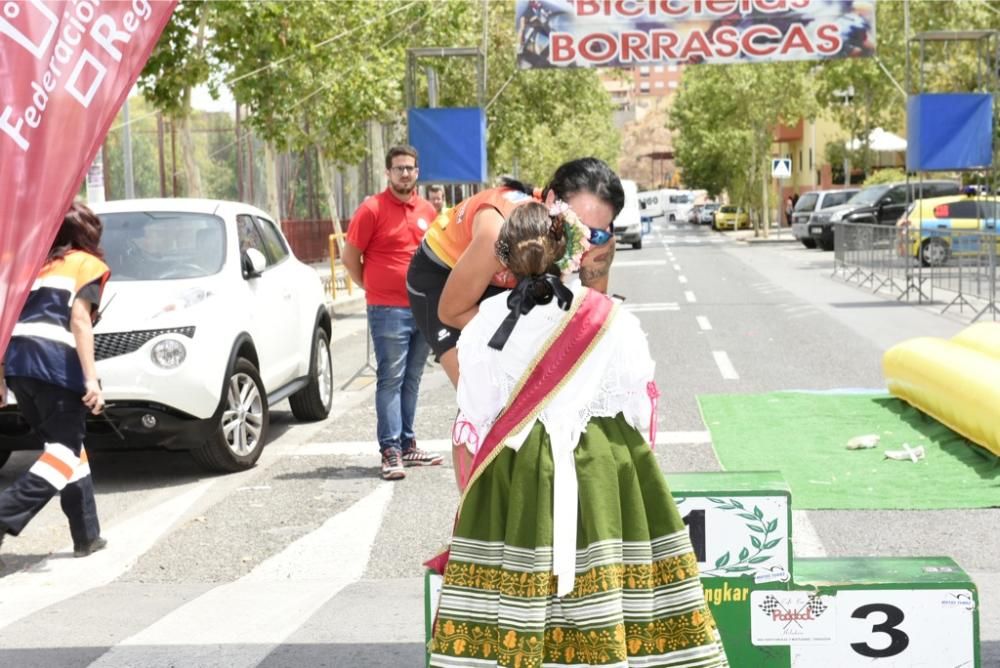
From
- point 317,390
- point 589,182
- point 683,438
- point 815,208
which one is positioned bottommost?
point 683,438

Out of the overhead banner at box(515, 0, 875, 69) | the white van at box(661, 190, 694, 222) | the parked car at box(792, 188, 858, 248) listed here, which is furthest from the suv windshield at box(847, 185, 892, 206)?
the white van at box(661, 190, 694, 222)

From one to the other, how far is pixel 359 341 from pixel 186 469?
8.80 metres

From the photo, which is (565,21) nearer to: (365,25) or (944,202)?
(365,25)

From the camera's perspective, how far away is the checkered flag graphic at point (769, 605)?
454cm

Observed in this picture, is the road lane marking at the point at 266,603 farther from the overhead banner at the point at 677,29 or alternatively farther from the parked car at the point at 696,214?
the parked car at the point at 696,214

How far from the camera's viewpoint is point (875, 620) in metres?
4.49

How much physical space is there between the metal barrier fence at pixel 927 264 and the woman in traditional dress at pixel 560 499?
48.4 ft

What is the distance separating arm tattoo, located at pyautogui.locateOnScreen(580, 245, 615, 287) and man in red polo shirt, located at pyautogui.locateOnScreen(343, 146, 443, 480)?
170 inches

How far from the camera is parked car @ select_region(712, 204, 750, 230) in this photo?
7419 centimetres

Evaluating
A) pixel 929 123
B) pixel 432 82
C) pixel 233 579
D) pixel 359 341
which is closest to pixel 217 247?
pixel 233 579

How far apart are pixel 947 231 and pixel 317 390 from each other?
12093 millimetres

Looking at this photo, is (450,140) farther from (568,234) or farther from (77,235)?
(568,234)

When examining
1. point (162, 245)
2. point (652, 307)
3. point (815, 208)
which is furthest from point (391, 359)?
point (815, 208)

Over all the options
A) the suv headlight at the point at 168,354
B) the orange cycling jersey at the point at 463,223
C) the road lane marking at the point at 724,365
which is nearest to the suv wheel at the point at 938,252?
the road lane marking at the point at 724,365
